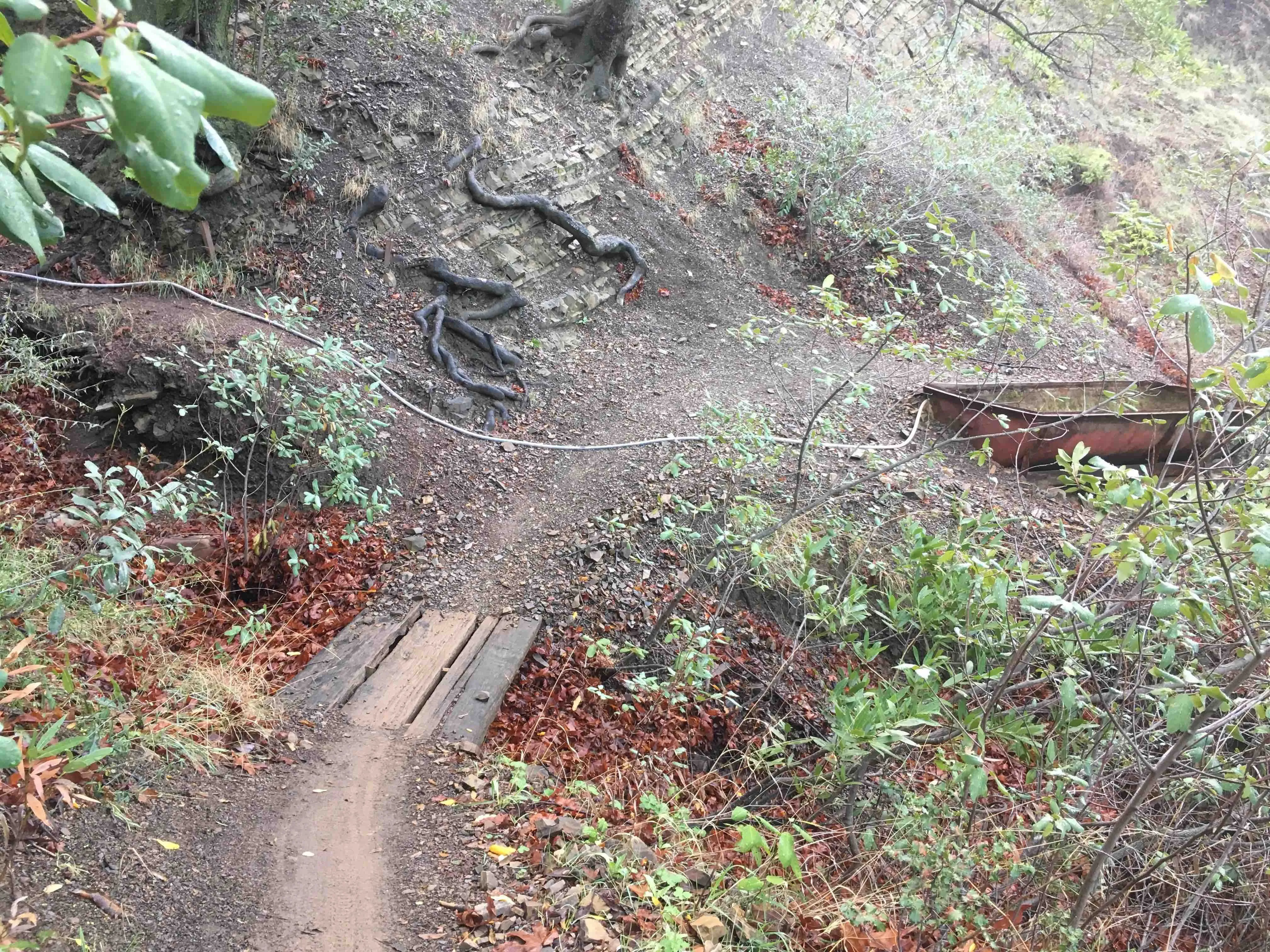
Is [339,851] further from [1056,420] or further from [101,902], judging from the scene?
[1056,420]

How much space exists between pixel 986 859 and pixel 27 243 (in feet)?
12.6

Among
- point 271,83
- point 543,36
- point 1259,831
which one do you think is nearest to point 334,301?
point 271,83

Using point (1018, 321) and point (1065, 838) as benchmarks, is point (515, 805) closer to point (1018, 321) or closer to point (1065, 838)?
point (1065, 838)

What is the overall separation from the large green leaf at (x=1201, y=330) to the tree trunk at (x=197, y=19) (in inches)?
310

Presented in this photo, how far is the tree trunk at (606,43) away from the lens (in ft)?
33.1

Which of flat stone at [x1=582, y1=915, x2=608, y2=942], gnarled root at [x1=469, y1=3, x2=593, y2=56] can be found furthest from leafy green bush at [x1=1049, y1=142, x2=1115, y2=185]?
flat stone at [x1=582, y1=915, x2=608, y2=942]

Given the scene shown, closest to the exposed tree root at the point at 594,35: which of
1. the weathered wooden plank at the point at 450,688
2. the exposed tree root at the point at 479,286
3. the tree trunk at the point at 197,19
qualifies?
the exposed tree root at the point at 479,286

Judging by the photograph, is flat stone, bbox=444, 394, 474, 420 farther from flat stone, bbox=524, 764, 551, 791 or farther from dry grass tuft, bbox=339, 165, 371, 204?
flat stone, bbox=524, 764, 551, 791

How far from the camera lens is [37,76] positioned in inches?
33.2

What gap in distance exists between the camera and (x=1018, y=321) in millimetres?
4496

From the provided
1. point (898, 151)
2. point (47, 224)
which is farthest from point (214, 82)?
point (898, 151)

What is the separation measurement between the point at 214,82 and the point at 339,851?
307 centimetres

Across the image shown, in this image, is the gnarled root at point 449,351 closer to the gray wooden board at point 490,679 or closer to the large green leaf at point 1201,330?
the gray wooden board at point 490,679

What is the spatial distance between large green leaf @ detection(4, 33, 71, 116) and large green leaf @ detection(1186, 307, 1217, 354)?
215 cm
